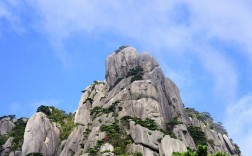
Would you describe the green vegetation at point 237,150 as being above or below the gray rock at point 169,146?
above

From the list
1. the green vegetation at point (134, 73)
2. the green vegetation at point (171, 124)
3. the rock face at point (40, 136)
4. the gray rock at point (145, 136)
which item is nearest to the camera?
the gray rock at point (145, 136)

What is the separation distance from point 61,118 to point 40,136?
30.8 feet

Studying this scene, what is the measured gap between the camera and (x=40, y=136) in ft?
247

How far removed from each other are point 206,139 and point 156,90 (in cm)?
1451

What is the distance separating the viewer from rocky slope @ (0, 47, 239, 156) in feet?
203

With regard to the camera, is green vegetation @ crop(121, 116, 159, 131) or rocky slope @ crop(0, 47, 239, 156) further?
green vegetation @ crop(121, 116, 159, 131)

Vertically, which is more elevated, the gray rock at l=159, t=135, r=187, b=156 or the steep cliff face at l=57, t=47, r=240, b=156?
the steep cliff face at l=57, t=47, r=240, b=156

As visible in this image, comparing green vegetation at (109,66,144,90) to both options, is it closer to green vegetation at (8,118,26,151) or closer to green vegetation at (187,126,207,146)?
green vegetation at (187,126,207,146)

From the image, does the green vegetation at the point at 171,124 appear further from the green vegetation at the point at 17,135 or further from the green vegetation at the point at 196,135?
the green vegetation at the point at 17,135

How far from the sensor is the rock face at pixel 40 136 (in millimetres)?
72125

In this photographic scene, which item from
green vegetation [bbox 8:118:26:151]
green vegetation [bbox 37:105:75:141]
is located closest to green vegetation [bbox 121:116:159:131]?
green vegetation [bbox 37:105:75:141]

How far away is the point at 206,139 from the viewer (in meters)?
76.8

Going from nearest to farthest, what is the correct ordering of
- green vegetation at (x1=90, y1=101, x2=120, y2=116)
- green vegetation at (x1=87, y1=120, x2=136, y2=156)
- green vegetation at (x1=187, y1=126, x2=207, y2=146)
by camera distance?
1. green vegetation at (x1=87, y1=120, x2=136, y2=156)
2. green vegetation at (x1=90, y1=101, x2=120, y2=116)
3. green vegetation at (x1=187, y1=126, x2=207, y2=146)

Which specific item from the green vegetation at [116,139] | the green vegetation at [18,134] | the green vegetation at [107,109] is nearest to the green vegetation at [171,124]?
the green vegetation at [116,139]
